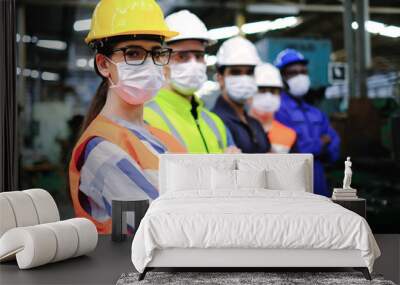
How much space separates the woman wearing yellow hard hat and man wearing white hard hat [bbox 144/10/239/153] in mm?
82

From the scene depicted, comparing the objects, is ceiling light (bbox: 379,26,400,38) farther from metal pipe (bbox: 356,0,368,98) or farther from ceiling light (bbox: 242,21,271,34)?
ceiling light (bbox: 242,21,271,34)

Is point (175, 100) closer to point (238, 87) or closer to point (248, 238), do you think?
point (238, 87)

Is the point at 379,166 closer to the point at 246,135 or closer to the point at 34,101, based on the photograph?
the point at 246,135

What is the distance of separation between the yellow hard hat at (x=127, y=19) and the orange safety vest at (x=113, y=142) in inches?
34.9

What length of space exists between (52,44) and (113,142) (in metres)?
1.18

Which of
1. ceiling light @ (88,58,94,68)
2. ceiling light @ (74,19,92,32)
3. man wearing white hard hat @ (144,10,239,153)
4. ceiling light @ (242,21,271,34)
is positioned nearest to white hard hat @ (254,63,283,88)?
ceiling light @ (242,21,271,34)

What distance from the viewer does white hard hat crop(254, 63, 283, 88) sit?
261 inches

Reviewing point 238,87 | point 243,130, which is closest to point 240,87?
point 238,87

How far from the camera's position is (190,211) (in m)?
4.46

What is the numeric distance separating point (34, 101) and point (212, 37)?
192cm

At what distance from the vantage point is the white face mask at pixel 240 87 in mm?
6645

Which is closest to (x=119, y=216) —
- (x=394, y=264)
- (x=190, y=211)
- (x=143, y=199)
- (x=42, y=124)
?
(x=143, y=199)

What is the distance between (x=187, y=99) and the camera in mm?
6598

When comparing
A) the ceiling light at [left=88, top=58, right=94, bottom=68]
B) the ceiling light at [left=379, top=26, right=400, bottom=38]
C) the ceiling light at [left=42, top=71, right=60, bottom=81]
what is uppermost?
the ceiling light at [left=379, top=26, right=400, bottom=38]
